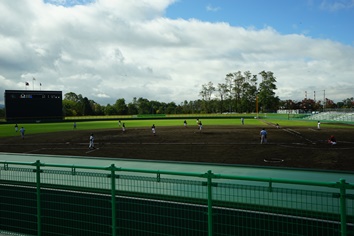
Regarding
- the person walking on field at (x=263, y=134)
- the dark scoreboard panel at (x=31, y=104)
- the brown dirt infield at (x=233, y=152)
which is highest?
the dark scoreboard panel at (x=31, y=104)

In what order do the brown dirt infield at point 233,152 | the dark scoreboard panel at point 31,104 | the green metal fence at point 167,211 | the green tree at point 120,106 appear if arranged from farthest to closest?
the green tree at point 120,106 < the dark scoreboard panel at point 31,104 < the brown dirt infield at point 233,152 < the green metal fence at point 167,211

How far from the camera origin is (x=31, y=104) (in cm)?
6109

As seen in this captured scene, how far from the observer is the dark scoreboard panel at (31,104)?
59.7m

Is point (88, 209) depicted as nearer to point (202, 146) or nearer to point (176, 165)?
point (176, 165)

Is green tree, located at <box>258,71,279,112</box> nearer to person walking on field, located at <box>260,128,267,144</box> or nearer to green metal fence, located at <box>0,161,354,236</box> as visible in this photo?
person walking on field, located at <box>260,128,267,144</box>

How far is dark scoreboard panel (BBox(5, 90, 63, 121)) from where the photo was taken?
59719 millimetres

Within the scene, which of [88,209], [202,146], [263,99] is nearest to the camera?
[88,209]

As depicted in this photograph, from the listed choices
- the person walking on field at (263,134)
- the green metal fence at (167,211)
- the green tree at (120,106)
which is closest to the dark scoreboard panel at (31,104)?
the person walking on field at (263,134)

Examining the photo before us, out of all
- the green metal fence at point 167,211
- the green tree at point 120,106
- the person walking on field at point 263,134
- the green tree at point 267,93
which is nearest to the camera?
the green metal fence at point 167,211

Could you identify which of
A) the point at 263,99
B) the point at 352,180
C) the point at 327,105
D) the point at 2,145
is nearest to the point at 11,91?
the point at 2,145

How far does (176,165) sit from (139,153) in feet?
39.9

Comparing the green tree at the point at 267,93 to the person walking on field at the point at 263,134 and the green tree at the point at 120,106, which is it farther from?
the person walking on field at the point at 263,134

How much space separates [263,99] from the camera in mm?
108438

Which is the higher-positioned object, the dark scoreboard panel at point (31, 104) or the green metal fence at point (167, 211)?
the dark scoreboard panel at point (31, 104)
